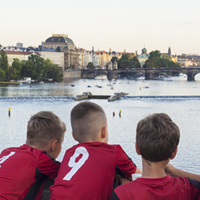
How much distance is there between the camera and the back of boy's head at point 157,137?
2086 millimetres

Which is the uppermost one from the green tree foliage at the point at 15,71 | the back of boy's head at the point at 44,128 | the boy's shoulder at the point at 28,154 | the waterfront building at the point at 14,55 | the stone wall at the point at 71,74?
the waterfront building at the point at 14,55

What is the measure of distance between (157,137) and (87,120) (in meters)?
0.56

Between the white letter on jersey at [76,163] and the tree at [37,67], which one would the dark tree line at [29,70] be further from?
the white letter on jersey at [76,163]

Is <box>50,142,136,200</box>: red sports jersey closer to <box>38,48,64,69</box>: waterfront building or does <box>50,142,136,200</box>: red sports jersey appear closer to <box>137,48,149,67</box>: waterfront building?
<box>38,48,64,69</box>: waterfront building

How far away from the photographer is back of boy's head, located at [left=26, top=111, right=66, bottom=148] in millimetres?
2602

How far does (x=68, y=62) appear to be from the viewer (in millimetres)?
125312

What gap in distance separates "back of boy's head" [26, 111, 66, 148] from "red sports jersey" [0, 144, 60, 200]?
0.22 feet

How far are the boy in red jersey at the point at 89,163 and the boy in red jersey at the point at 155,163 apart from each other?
300 millimetres

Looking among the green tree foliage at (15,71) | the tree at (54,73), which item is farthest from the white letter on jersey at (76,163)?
the tree at (54,73)

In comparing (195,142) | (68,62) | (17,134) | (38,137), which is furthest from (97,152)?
(68,62)

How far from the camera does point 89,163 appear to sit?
2.41m

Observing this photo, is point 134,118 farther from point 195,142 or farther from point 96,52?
point 96,52

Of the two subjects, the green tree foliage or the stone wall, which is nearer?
the green tree foliage

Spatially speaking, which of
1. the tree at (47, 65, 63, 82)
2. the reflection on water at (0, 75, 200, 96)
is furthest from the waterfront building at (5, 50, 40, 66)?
the reflection on water at (0, 75, 200, 96)
